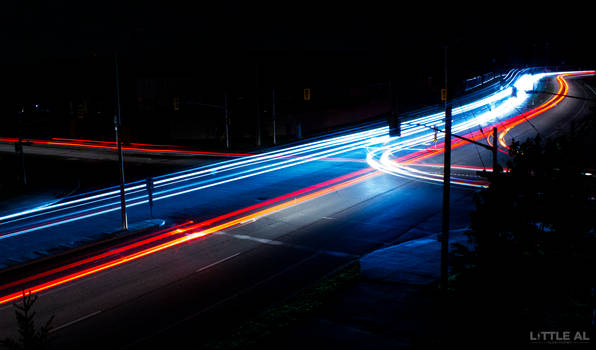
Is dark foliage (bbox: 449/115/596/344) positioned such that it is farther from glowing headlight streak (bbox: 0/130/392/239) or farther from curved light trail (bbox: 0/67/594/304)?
glowing headlight streak (bbox: 0/130/392/239)

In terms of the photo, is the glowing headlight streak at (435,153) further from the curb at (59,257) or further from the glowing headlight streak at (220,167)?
the curb at (59,257)

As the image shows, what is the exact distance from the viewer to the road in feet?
37.6

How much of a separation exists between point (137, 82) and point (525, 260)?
64.5 m

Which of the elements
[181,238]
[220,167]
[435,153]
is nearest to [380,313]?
[181,238]

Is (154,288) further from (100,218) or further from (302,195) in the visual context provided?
(302,195)

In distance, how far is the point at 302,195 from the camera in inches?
963

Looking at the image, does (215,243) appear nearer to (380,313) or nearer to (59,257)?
(59,257)

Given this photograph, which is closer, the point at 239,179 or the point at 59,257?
the point at 59,257

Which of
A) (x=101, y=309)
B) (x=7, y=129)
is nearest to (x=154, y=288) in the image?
(x=101, y=309)

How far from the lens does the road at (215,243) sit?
37.6 feet

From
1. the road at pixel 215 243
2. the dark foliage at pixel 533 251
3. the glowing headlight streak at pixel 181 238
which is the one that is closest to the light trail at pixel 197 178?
the road at pixel 215 243

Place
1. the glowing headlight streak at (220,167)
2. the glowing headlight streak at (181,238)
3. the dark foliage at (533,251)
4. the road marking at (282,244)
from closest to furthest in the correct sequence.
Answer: the dark foliage at (533,251)
the glowing headlight streak at (181,238)
the road marking at (282,244)
the glowing headlight streak at (220,167)

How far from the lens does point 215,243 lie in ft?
56.3

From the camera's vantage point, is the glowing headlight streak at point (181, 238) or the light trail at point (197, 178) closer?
the glowing headlight streak at point (181, 238)
